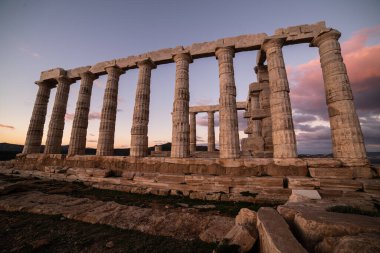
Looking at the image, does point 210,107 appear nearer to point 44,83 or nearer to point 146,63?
point 146,63

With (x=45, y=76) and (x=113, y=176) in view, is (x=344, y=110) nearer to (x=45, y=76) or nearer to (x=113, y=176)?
(x=113, y=176)

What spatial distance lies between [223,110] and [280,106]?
3642mm

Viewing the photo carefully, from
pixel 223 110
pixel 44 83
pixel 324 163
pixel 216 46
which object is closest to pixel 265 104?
pixel 223 110

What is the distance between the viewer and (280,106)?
11047 millimetres

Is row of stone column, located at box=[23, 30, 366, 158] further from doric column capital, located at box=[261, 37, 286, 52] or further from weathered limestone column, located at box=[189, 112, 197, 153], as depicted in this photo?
weathered limestone column, located at box=[189, 112, 197, 153]

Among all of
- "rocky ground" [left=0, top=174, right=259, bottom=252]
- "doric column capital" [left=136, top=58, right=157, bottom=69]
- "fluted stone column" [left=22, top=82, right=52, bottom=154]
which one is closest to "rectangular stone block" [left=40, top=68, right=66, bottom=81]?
"fluted stone column" [left=22, top=82, right=52, bottom=154]

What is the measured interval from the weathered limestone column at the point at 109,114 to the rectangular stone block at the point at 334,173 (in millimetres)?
14541

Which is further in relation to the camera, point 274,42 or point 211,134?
point 211,134

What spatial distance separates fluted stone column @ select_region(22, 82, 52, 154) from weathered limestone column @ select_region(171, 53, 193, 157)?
613 inches

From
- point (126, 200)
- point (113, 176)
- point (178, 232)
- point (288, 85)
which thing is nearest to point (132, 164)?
point (113, 176)

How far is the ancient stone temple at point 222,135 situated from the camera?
9180 millimetres

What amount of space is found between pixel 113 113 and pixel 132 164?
5627 millimetres

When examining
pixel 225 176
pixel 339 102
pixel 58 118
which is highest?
pixel 58 118

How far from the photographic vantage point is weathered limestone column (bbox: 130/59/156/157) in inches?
532
